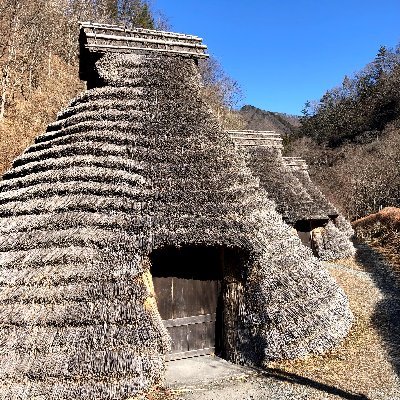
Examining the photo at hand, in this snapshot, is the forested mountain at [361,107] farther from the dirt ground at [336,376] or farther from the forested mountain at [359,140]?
the dirt ground at [336,376]

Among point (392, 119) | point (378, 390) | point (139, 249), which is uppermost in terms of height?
point (392, 119)

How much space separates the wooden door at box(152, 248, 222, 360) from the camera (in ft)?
25.4

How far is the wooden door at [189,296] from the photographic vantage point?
7734 mm

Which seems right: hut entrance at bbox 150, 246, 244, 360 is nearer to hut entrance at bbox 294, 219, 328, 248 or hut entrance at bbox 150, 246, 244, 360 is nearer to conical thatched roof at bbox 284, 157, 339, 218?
conical thatched roof at bbox 284, 157, 339, 218

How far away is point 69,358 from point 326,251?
55.0 ft

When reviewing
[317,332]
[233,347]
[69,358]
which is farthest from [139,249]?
[317,332]

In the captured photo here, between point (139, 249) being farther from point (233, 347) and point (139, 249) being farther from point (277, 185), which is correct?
point (277, 185)

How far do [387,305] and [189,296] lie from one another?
7345mm

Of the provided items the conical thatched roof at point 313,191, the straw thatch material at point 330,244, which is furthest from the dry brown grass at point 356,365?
the straw thatch material at point 330,244

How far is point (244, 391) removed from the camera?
6465mm

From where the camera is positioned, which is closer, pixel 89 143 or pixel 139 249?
pixel 139 249

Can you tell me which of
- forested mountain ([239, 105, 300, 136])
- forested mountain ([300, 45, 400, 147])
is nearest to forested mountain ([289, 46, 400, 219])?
forested mountain ([300, 45, 400, 147])

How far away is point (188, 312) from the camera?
797cm

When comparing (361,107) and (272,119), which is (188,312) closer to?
(361,107)
